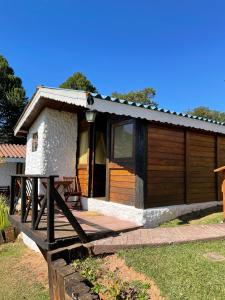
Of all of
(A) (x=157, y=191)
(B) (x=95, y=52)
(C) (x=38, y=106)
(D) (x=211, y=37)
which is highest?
(B) (x=95, y=52)

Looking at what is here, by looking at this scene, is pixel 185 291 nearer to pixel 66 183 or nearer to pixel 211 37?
pixel 66 183

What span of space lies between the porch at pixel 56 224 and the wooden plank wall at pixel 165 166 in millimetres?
1034

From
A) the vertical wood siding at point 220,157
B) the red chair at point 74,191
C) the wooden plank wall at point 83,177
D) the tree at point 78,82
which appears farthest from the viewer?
the tree at point 78,82

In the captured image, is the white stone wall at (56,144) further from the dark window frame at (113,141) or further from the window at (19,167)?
the window at (19,167)

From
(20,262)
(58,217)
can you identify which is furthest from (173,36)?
(20,262)

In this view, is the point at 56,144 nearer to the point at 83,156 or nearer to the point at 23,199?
the point at 83,156

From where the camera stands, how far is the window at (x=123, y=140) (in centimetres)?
630

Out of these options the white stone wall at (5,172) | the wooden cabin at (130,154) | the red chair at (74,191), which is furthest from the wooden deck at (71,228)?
the white stone wall at (5,172)

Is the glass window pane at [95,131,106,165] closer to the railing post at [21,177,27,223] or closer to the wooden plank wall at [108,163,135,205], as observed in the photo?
the wooden plank wall at [108,163,135,205]

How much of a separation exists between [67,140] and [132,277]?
5925 millimetres

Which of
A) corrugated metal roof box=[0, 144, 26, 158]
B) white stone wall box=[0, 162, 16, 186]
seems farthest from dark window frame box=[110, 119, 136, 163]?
white stone wall box=[0, 162, 16, 186]

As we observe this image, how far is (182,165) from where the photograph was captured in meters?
6.86

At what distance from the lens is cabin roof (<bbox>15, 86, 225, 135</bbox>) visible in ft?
16.6

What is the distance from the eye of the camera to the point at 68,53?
15.6 meters
